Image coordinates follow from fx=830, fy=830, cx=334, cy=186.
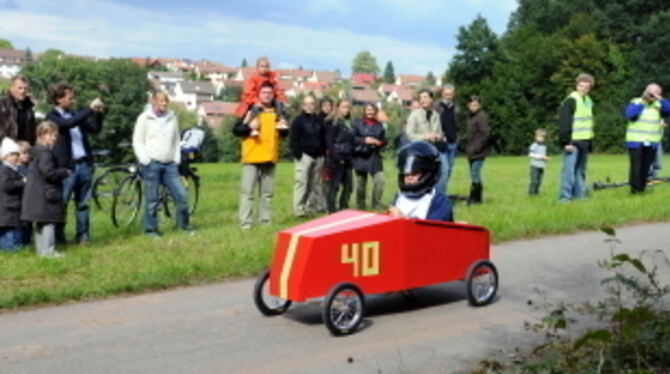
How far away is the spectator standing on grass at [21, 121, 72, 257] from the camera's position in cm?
998

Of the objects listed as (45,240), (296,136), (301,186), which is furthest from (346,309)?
(296,136)

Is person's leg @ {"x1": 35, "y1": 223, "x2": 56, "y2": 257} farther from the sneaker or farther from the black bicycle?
the black bicycle

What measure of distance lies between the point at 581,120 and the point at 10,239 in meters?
10.3

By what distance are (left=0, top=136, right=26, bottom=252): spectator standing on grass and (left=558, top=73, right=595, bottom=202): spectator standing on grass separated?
31.9ft

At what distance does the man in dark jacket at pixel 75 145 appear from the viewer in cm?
1089

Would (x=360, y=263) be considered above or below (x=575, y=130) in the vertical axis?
below

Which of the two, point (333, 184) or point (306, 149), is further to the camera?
point (333, 184)

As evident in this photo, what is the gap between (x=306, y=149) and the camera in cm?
1421

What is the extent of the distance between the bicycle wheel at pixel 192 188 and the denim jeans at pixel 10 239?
457cm

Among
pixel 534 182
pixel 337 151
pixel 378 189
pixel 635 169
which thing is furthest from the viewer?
pixel 534 182

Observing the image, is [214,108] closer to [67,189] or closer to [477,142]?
[477,142]

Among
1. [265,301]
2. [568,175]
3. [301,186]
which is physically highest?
[568,175]

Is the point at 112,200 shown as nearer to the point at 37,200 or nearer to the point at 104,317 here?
the point at 37,200

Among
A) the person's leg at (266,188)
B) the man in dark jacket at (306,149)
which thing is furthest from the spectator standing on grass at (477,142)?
the person's leg at (266,188)
